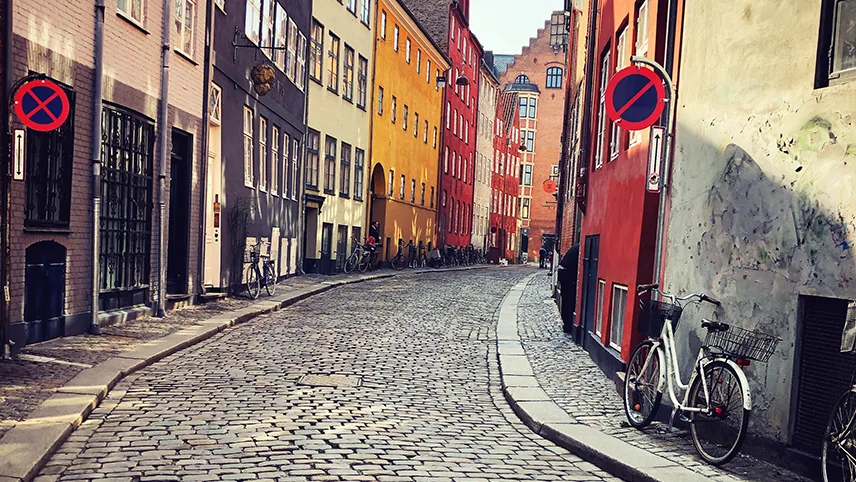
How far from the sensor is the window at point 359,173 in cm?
3372

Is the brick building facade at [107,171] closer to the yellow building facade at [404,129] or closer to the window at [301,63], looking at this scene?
the window at [301,63]

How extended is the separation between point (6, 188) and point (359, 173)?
25.3 metres

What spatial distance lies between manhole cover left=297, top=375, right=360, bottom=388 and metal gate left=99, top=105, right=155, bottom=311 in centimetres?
444

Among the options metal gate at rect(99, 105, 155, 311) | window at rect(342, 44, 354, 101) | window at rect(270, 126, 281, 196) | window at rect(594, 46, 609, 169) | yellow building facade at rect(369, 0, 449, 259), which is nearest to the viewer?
metal gate at rect(99, 105, 155, 311)

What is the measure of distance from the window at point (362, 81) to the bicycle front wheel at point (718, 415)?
28.0m

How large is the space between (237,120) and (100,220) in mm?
6907

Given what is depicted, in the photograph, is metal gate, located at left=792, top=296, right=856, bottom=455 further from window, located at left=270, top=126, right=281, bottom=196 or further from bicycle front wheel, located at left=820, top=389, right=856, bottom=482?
window, located at left=270, top=126, right=281, bottom=196

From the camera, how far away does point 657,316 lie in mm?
7277

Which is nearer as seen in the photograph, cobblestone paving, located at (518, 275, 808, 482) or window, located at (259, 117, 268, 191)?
cobblestone paving, located at (518, 275, 808, 482)

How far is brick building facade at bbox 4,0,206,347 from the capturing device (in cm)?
993

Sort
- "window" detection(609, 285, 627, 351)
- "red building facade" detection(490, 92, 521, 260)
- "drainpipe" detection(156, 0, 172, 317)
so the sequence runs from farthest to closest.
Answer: "red building facade" detection(490, 92, 521, 260), "drainpipe" detection(156, 0, 172, 317), "window" detection(609, 285, 627, 351)

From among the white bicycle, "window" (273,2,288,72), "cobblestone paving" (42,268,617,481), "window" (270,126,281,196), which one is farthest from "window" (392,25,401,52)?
the white bicycle

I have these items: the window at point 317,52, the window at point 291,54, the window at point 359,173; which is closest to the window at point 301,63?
the window at point 291,54

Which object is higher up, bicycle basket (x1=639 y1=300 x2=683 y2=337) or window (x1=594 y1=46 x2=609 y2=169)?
window (x1=594 y1=46 x2=609 y2=169)
